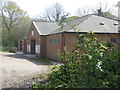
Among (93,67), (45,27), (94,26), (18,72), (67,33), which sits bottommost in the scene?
(18,72)

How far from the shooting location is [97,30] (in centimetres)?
1420

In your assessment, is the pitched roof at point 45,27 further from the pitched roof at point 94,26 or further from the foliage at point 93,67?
the foliage at point 93,67

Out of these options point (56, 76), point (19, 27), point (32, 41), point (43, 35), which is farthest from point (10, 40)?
point (56, 76)

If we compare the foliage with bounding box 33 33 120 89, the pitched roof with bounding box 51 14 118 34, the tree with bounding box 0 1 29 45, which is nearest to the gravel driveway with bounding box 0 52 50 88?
the foliage with bounding box 33 33 120 89

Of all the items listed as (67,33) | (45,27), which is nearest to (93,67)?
(67,33)

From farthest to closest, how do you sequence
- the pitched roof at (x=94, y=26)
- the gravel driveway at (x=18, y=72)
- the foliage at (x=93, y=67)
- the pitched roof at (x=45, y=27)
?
the pitched roof at (x=45, y=27)
the pitched roof at (x=94, y=26)
the gravel driveway at (x=18, y=72)
the foliage at (x=93, y=67)

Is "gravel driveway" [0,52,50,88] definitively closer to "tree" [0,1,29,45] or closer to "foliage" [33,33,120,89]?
"foliage" [33,33,120,89]

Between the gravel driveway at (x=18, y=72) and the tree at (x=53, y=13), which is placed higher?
the tree at (x=53, y=13)

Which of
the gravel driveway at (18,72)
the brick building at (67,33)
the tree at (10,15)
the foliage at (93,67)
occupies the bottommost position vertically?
the gravel driveway at (18,72)

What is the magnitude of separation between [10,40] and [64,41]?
26885 millimetres

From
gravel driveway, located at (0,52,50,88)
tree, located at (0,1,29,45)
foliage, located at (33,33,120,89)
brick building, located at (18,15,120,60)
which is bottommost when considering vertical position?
gravel driveway, located at (0,52,50,88)

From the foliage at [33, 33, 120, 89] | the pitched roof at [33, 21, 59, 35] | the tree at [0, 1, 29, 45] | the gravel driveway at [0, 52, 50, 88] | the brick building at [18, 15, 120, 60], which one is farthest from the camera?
the tree at [0, 1, 29, 45]

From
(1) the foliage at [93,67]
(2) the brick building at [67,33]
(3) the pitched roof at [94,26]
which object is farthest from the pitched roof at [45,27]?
(1) the foliage at [93,67]

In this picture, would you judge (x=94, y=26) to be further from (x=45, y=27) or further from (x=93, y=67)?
(x=93, y=67)
